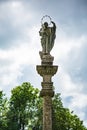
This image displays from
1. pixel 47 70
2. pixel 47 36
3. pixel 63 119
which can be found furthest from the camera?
pixel 63 119

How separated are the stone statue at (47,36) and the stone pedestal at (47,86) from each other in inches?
38.7

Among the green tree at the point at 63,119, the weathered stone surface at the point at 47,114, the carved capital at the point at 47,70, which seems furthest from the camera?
the green tree at the point at 63,119

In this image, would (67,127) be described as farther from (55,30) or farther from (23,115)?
(55,30)

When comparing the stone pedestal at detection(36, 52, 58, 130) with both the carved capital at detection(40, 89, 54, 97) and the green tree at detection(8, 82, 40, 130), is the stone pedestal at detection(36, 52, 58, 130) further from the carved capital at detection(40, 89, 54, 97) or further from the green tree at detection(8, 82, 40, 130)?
the green tree at detection(8, 82, 40, 130)

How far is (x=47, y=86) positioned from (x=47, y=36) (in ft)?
9.99

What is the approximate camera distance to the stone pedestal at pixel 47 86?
1844 centimetres

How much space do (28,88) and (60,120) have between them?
721 centimetres

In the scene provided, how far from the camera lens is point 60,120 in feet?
188

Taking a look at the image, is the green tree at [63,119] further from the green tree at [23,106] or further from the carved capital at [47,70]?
the carved capital at [47,70]

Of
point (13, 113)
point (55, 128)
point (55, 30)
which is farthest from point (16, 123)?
point (55, 30)

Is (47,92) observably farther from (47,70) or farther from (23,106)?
(23,106)

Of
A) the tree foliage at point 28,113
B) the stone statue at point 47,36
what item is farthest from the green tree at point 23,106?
the stone statue at point 47,36

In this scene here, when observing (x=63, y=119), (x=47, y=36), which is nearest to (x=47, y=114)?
(x=47, y=36)

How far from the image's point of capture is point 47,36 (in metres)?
20.4
